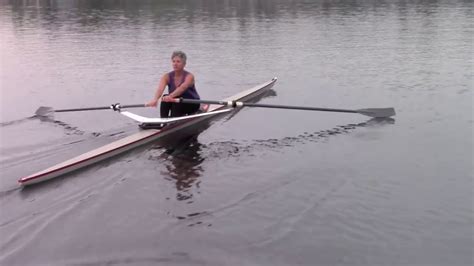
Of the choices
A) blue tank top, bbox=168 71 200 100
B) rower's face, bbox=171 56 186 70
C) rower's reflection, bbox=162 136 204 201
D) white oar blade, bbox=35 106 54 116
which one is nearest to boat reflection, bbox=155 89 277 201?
rower's reflection, bbox=162 136 204 201

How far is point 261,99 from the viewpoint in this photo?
58.1 ft

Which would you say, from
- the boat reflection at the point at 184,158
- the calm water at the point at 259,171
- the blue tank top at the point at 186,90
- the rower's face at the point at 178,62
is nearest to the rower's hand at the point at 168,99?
the blue tank top at the point at 186,90

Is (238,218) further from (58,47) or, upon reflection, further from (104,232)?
(58,47)

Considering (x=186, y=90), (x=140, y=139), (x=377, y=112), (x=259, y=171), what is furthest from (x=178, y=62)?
(x=377, y=112)

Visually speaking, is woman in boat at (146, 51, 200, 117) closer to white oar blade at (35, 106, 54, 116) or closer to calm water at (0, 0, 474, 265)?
calm water at (0, 0, 474, 265)

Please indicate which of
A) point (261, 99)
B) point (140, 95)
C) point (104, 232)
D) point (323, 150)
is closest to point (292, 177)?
point (323, 150)

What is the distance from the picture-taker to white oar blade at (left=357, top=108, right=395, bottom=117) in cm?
1434

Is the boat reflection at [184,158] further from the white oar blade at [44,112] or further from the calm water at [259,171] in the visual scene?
the white oar blade at [44,112]

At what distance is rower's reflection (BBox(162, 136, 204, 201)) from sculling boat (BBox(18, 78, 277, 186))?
476 millimetres

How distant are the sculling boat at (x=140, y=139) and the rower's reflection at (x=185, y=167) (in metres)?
0.48

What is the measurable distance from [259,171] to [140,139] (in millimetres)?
2919

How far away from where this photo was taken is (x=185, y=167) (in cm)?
1115

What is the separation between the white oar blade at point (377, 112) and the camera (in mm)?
14344

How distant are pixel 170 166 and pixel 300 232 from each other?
12.4 ft
